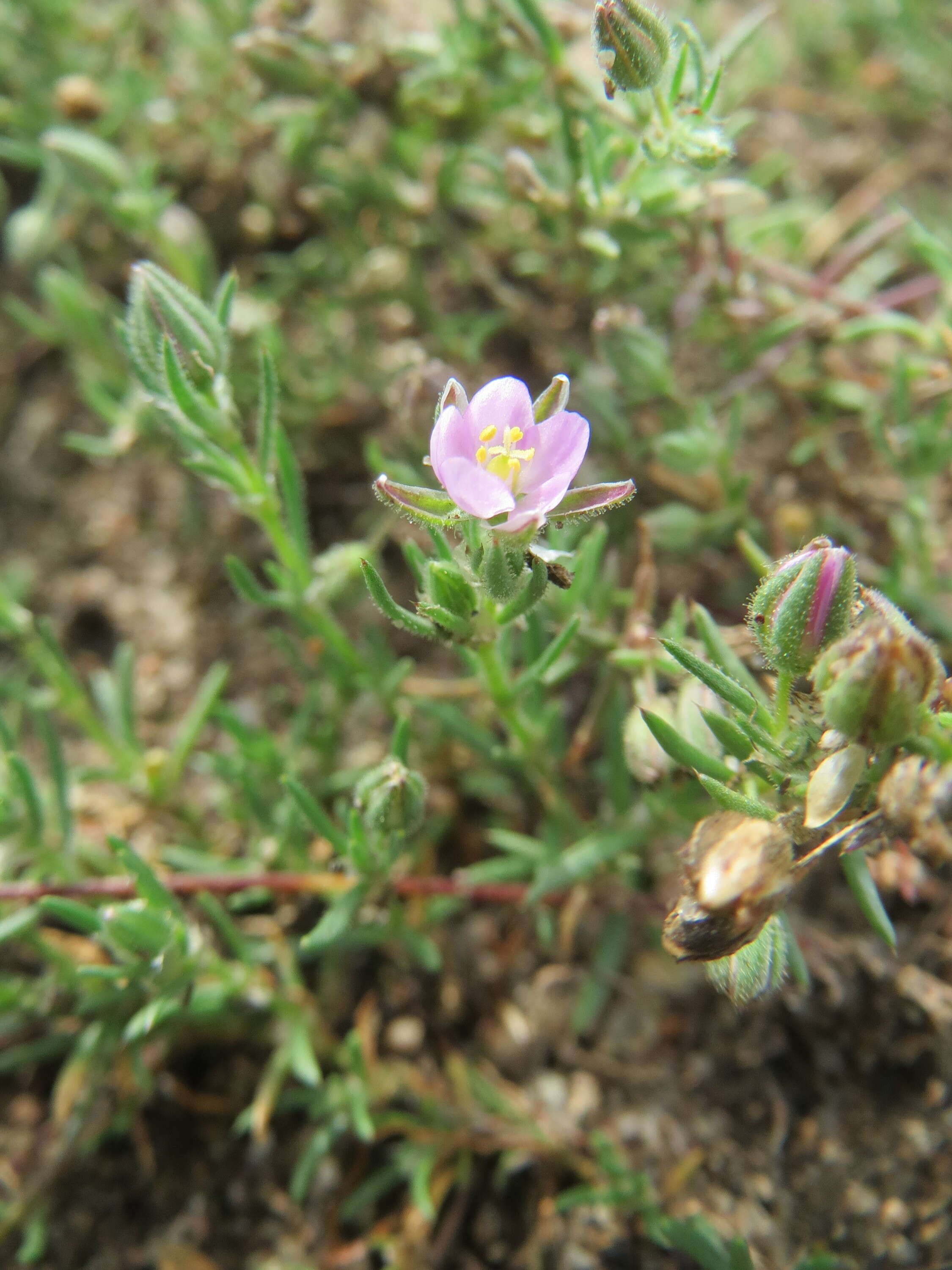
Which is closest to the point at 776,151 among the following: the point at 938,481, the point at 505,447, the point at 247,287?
the point at 938,481

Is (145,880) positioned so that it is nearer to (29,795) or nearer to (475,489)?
(29,795)

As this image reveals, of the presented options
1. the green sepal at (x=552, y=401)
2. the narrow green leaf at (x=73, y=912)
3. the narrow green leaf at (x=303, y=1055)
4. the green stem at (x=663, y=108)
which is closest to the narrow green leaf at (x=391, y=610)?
the green sepal at (x=552, y=401)

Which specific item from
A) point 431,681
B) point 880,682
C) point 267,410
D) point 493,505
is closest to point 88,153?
point 267,410

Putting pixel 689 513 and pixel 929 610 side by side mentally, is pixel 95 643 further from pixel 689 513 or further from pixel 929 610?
pixel 929 610

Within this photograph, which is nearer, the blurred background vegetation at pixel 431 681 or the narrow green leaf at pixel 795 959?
the narrow green leaf at pixel 795 959

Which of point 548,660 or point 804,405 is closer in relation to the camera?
point 548,660

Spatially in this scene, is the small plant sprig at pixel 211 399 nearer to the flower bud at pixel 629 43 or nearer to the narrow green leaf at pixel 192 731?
the narrow green leaf at pixel 192 731
